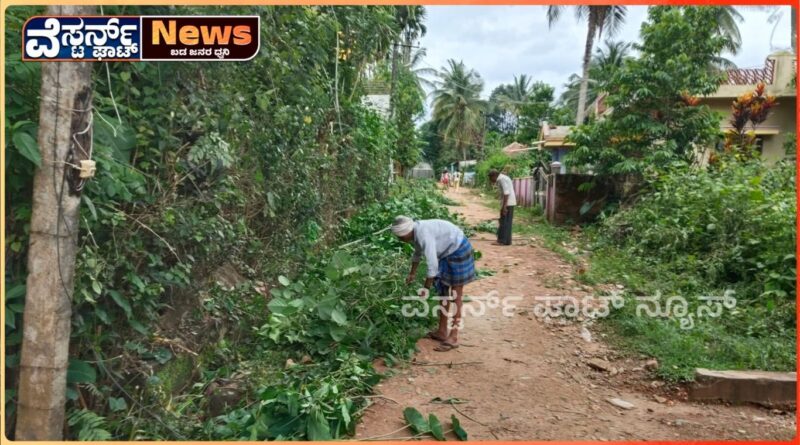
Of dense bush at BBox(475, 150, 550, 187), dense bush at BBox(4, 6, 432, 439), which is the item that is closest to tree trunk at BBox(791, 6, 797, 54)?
dense bush at BBox(4, 6, 432, 439)

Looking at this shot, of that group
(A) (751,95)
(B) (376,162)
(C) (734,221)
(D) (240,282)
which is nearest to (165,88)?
(D) (240,282)

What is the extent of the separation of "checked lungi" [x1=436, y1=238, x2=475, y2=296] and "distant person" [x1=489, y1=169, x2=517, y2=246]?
2996 mm

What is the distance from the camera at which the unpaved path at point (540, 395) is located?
2.40 meters

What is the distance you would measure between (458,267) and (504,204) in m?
3.13

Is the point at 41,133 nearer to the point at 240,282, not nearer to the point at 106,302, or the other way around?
the point at 106,302

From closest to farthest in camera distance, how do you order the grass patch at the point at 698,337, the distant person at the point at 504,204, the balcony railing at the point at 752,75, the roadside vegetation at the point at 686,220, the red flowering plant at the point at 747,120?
the grass patch at the point at 698,337, the roadside vegetation at the point at 686,220, the balcony railing at the point at 752,75, the red flowering plant at the point at 747,120, the distant person at the point at 504,204

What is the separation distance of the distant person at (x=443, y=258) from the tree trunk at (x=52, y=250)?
200 cm

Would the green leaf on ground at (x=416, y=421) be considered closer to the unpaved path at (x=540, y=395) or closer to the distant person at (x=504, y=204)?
the unpaved path at (x=540, y=395)

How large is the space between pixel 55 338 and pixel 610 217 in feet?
22.4

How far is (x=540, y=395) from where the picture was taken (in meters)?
2.80

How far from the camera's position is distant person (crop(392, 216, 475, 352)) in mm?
3395

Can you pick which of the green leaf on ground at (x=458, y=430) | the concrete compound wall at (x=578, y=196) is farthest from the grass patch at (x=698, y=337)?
the concrete compound wall at (x=578, y=196)

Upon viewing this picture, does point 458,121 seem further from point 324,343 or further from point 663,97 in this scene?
point 324,343

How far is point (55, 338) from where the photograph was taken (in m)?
1.85
